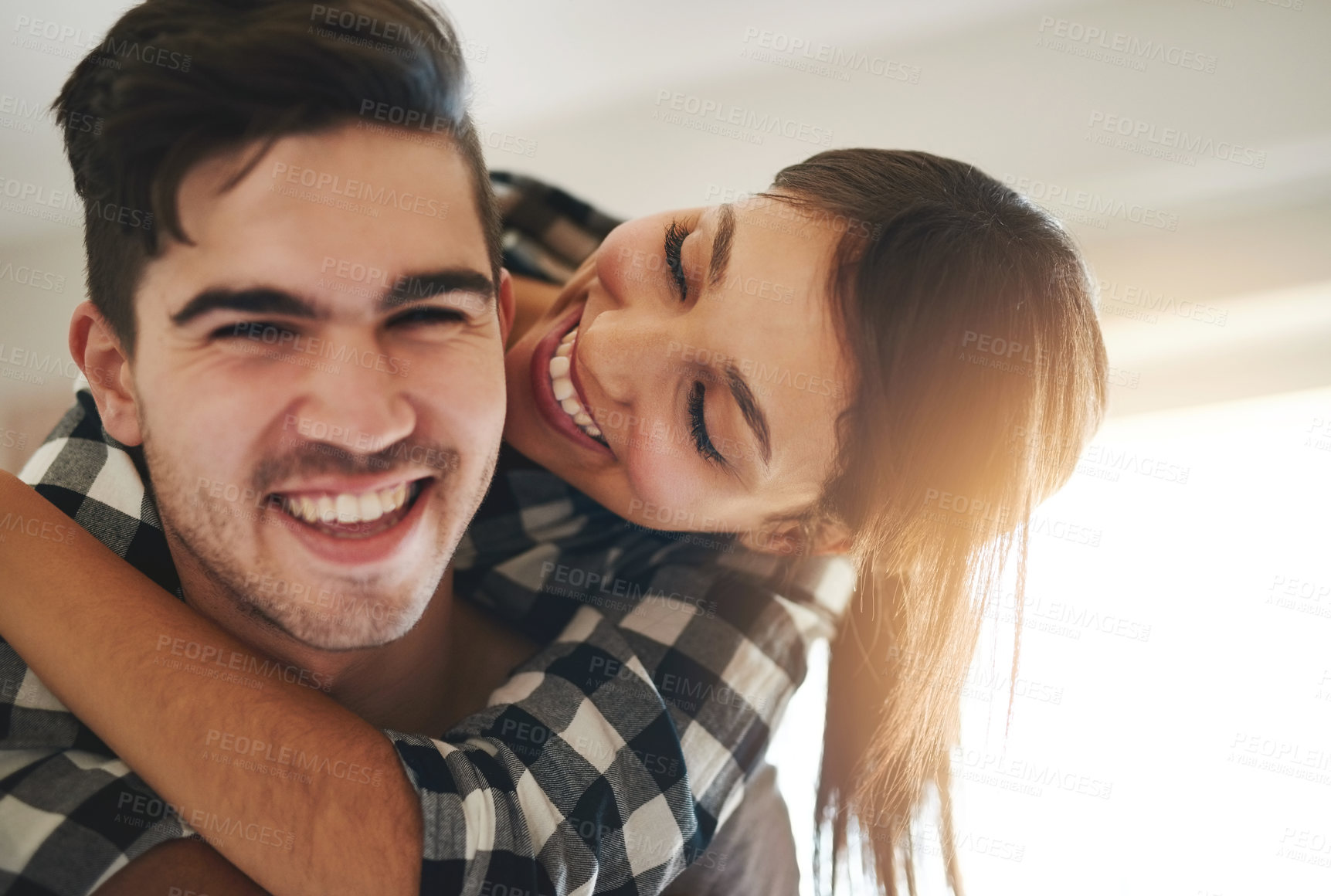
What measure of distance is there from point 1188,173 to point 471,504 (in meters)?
1.55

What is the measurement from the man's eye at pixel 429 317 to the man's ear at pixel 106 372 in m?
0.25

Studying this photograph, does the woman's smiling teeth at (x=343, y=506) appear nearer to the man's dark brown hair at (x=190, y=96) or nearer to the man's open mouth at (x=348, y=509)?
the man's open mouth at (x=348, y=509)

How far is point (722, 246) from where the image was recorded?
0.96m

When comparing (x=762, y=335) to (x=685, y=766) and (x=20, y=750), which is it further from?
(x=20, y=750)

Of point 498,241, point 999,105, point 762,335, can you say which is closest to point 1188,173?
point 999,105

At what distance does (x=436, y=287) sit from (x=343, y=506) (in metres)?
0.21

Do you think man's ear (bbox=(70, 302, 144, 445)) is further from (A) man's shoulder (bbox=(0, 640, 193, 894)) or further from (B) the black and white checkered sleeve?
(B) the black and white checkered sleeve

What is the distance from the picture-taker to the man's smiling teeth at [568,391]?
1100mm

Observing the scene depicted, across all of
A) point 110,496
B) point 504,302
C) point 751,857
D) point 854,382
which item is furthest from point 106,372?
point 751,857

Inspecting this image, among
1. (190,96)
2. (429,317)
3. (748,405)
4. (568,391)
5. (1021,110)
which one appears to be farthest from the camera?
(1021,110)

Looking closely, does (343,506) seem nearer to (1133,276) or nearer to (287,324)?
(287,324)

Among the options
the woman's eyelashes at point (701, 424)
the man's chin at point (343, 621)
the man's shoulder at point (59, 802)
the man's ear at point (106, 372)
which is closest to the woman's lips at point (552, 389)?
the woman's eyelashes at point (701, 424)

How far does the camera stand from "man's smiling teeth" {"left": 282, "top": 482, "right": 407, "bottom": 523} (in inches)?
31.5

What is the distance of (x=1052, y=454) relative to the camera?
1002 mm
